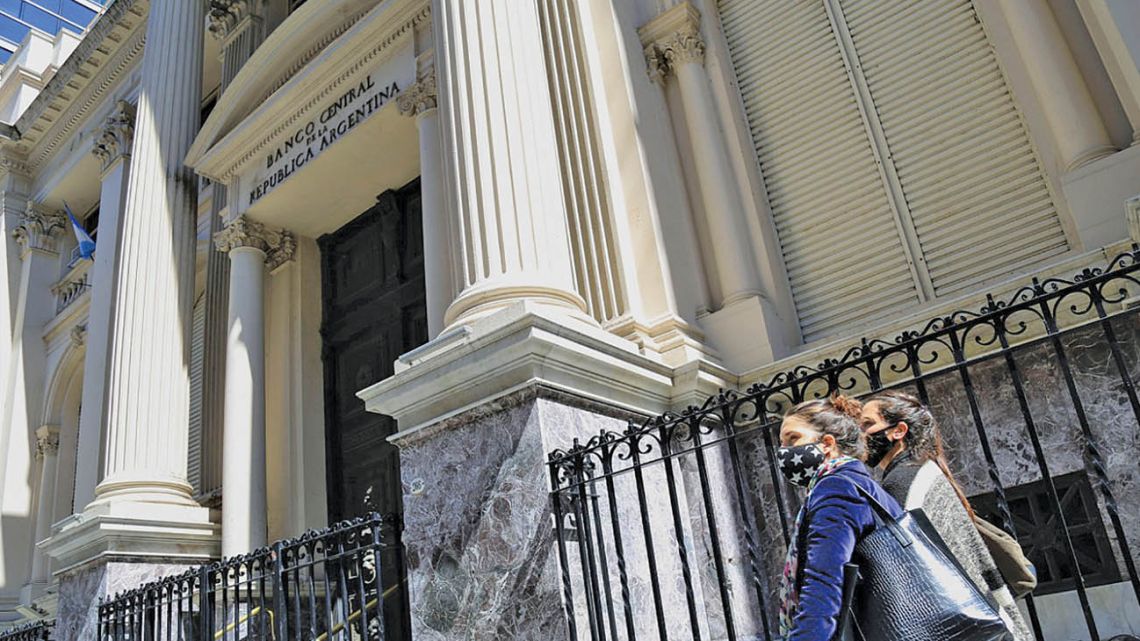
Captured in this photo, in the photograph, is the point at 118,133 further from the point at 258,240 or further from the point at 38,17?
the point at 38,17

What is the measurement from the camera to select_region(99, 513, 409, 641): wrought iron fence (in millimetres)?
5113

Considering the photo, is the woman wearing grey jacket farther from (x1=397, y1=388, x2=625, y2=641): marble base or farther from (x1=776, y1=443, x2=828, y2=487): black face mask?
(x1=397, y1=388, x2=625, y2=641): marble base

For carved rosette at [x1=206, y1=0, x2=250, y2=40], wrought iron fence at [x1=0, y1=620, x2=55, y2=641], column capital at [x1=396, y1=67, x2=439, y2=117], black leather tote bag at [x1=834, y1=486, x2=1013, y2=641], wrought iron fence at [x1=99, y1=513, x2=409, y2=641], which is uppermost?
carved rosette at [x1=206, y1=0, x2=250, y2=40]

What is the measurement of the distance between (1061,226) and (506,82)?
151 inches

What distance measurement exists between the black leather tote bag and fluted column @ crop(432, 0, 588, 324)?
10.3ft

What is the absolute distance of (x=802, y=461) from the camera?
2.78 meters

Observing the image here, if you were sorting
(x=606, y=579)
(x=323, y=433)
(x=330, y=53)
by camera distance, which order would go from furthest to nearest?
(x=323, y=433)
(x=330, y=53)
(x=606, y=579)

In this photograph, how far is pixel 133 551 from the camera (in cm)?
846

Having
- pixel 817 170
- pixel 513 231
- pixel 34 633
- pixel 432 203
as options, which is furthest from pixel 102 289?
pixel 817 170

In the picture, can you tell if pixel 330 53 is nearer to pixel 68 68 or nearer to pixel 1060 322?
pixel 1060 322

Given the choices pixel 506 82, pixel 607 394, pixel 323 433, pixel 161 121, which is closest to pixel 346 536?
pixel 607 394

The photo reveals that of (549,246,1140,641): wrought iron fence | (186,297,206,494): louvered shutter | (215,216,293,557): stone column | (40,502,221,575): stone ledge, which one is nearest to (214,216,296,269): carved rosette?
(215,216,293,557): stone column

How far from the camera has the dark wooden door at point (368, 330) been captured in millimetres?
10008

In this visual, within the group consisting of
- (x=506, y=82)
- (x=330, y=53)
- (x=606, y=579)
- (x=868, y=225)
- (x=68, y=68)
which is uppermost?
(x=68, y=68)
